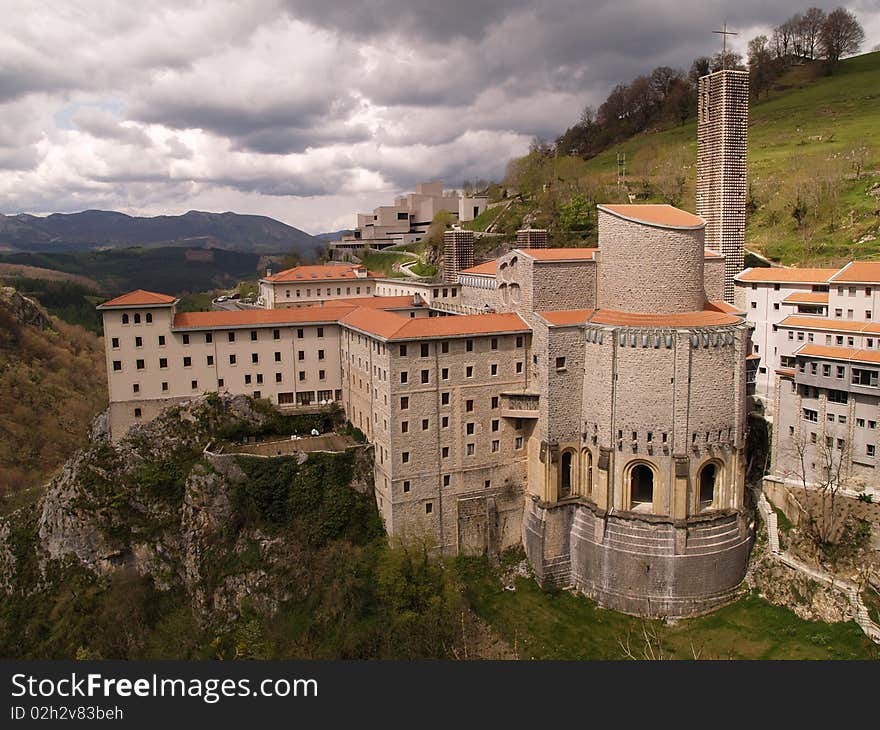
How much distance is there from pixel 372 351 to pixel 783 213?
196 ft

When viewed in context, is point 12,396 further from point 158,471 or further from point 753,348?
point 753,348

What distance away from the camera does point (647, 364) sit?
134 ft

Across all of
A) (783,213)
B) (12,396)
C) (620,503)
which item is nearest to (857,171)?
(783,213)

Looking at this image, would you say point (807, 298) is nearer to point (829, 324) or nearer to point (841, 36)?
point (829, 324)

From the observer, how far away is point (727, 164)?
62.3m

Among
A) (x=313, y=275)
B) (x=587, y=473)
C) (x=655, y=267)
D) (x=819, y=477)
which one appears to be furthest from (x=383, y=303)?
(x=819, y=477)

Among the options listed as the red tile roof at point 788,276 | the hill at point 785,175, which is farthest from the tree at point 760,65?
the red tile roof at point 788,276

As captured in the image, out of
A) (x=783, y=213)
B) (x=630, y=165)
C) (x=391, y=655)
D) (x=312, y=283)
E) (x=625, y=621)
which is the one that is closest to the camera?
(x=391, y=655)

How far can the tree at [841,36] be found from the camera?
133 meters

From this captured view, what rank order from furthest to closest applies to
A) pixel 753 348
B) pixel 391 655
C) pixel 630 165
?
pixel 630 165
pixel 753 348
pixel 391 655

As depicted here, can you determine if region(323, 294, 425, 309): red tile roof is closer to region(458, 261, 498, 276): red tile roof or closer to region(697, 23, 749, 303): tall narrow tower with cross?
region(458, 261, 498, 276): red tile roof

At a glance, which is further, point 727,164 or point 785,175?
point 785,175

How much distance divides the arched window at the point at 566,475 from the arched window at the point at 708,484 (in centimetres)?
804

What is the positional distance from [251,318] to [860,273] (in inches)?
1717
